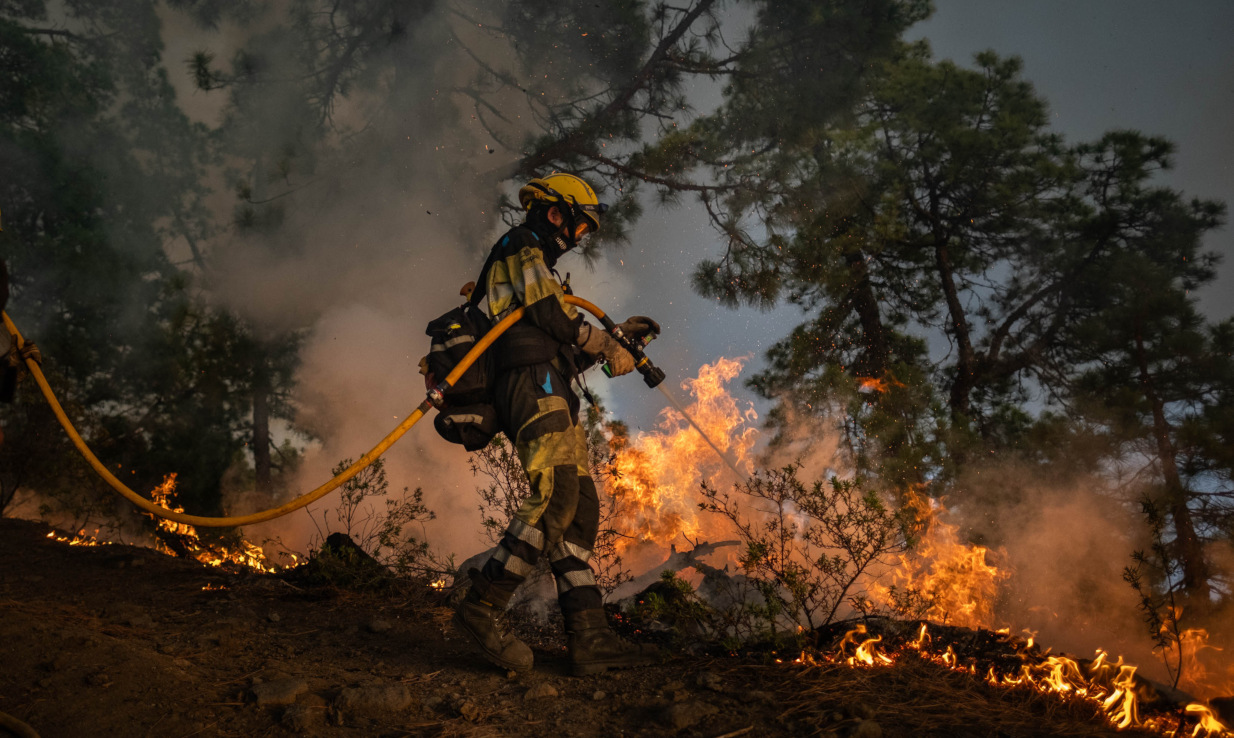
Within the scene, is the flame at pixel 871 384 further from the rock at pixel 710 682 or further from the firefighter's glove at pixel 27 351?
the firefighter's glove at pixel 27 351

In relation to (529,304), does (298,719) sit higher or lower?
lower

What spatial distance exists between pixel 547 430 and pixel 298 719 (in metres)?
1.47

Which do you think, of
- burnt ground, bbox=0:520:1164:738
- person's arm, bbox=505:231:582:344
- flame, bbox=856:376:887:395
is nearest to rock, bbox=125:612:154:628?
burnt ground, bbox=0:520:1164:738

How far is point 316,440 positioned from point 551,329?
687 centimetres

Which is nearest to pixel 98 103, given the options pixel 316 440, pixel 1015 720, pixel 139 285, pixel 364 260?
pixel 139 285

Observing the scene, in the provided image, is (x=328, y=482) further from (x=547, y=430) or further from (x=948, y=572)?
(x=948, y=572)

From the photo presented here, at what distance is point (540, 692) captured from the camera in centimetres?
283

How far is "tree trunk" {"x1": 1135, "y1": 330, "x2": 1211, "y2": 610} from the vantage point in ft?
19.4

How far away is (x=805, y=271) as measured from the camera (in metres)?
7.58

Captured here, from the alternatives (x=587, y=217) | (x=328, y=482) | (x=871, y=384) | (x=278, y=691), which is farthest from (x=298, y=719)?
(x=871, y=384)

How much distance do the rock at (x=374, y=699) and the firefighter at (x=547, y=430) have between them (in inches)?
17.9

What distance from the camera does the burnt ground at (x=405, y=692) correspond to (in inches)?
94.5

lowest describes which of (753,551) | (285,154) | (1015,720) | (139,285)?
(1015,720)

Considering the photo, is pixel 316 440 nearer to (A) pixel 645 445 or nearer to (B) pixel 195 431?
(B) pixel 195 431
